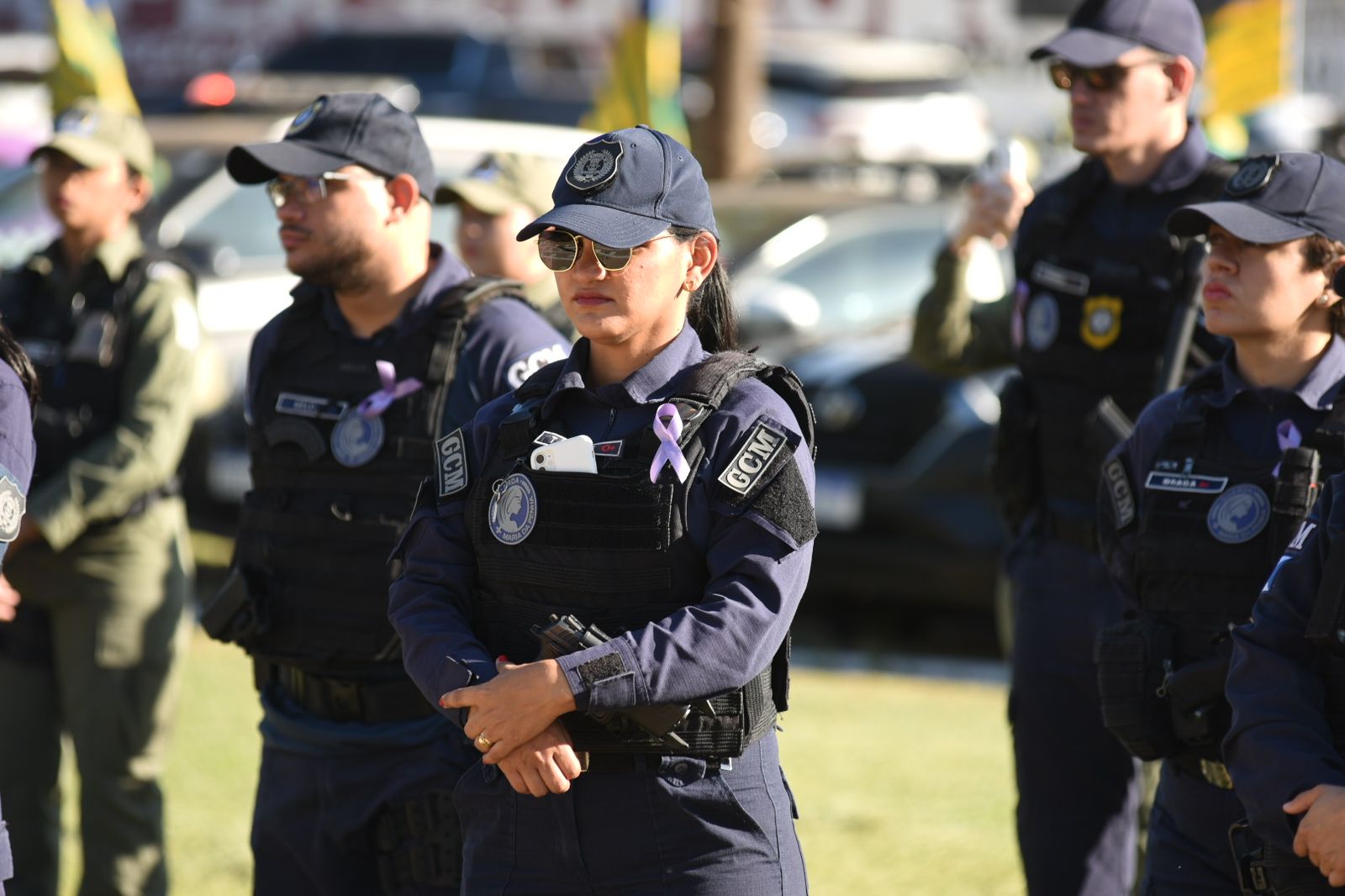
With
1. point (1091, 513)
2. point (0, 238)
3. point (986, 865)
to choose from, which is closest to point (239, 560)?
point (1091, 513)

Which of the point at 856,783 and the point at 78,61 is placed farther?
the point at 78,61

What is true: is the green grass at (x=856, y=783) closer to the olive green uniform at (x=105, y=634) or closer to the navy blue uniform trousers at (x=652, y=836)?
the olive green uniform at (x=105, y=634)

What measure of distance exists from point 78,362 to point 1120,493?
2.83m

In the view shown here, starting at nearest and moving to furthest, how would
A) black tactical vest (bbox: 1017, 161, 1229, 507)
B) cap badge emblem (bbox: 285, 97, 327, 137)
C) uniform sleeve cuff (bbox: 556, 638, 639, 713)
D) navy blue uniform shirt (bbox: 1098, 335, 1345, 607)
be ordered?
1. uniform sleeve cuff (bbox: 556, 638, 639, 713)
2. navy blue uniform shirt (bbox: 1098, 335, 1345, 607)
3. cap badge emblem (bbox: 285, 97, 327, 137)
4. black tactical vest (bbox: 1017, 161, 1229, 507)

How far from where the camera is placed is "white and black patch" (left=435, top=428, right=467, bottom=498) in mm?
3447

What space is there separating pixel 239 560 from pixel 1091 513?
6.79 ft

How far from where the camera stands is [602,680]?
3.07 metres

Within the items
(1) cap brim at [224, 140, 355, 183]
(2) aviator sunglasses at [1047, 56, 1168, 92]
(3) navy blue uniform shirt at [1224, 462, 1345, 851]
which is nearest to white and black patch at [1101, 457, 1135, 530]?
(3) navy blue uniform shirt at [1224, 462, 1345, 851]

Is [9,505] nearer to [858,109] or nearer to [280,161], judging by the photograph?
[280,161]

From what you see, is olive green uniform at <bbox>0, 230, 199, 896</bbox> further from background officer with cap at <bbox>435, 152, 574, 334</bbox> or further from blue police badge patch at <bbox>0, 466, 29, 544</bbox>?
blue police badge patch at <bbox>0, 466, 29, 544</bbox>

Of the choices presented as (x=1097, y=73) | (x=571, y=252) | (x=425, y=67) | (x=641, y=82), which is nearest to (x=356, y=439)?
(x=571, y=252)

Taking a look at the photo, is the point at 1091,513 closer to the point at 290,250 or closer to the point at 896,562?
the point at 290,250

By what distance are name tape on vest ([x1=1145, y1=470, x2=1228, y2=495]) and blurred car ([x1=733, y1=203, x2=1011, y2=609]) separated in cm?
457

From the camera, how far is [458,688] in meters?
3.19
